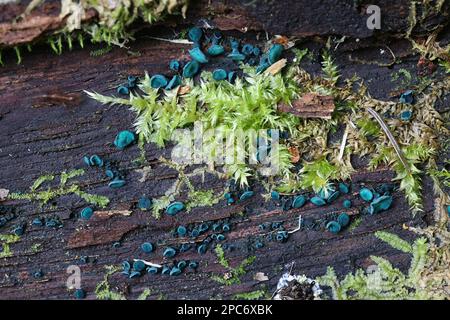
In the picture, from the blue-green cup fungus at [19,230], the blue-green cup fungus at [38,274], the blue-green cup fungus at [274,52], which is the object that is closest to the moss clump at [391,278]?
the blue-green cup fungus at [274,52]

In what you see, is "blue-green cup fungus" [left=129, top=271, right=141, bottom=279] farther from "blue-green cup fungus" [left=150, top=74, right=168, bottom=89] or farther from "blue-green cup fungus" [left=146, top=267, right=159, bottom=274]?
"blue-green cup fungus" [left=150, top=74, right=168, bottom=89]

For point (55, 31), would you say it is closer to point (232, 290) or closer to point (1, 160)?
point (1, 160)

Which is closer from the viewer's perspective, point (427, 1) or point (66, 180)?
point (427, 1)

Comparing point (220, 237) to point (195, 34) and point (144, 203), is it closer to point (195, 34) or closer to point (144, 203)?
point (144, 203)

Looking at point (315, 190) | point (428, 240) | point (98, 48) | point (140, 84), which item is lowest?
point (428, 240)

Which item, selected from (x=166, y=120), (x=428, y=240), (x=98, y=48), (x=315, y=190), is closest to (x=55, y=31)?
(x=98, y=48)

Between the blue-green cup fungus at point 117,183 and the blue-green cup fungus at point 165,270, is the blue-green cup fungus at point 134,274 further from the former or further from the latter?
the blue-green cup fungus at point 117,183

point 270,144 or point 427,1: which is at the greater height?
point 427,1
